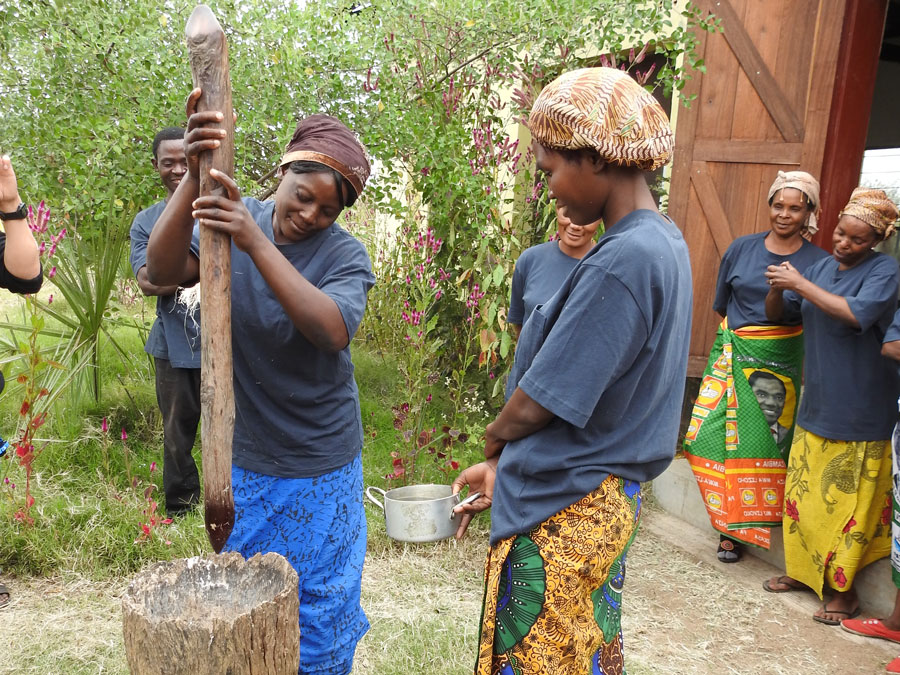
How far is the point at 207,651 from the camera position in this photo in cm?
141

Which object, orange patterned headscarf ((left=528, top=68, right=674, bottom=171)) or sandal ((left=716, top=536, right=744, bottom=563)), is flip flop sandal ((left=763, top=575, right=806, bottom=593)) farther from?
orange patterned headscarf ((left=528, top=68, right=674, bottom=171))

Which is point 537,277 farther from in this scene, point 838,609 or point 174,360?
point 838,609

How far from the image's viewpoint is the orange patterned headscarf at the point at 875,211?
329 cm

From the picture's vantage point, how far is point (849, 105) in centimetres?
404

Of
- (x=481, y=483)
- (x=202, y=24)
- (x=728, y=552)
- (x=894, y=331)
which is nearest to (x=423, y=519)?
(x=481, y=483)

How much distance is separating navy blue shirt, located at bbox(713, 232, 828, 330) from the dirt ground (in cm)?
140

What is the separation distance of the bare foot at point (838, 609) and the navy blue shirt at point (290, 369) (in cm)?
271

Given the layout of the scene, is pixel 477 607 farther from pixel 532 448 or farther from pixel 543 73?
pixel 543 73

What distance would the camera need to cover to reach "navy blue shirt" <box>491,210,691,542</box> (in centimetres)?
142

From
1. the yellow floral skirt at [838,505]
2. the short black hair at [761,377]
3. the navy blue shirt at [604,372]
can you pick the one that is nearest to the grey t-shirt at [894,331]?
the yellow floral skirt at [838,505]

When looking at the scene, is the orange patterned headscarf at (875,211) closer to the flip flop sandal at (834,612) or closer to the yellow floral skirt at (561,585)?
the flip flop sandal at (834,612)

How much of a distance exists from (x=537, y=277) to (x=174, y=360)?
190 cm

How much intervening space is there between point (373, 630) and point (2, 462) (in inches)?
89.0

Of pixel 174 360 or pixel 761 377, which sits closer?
pixel 174 360
